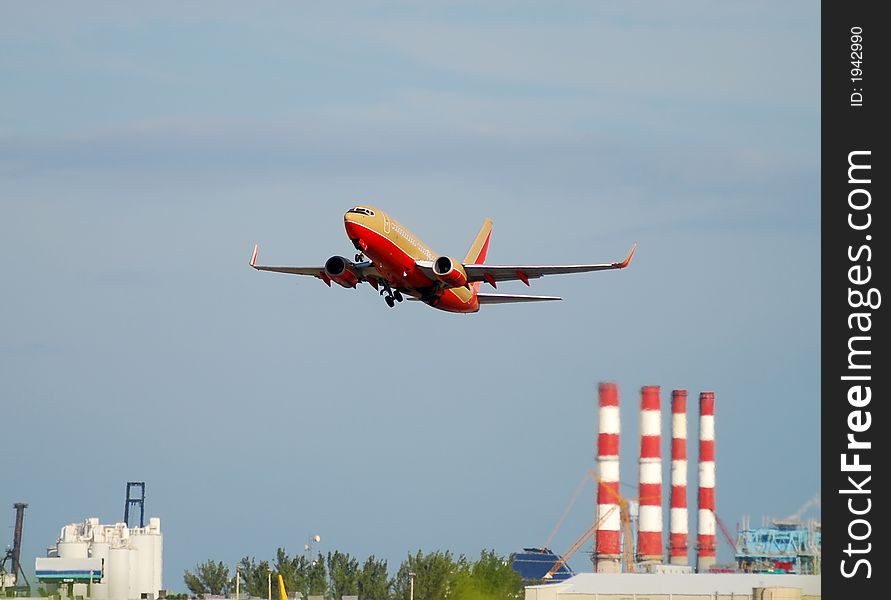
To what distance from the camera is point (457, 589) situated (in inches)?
4437

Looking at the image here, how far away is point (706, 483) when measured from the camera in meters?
166

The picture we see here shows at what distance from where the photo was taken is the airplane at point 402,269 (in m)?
68.8

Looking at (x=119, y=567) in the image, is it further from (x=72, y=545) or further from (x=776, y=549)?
(x=776, y=549)

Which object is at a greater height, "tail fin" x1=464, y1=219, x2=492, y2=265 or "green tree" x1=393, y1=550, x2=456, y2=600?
"tail fin" x1=464, y1=219, x2=492, y2=265

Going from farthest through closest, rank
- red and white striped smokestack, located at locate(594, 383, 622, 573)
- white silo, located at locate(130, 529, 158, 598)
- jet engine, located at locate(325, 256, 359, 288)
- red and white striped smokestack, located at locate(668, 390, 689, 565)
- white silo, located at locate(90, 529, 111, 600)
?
red and white striped smokestack, located at locate(668, 390, 689, 565)
red and white striped smokestack, located at locate(594, 383, 622, 573)
white silo, located at locate(130, 529, 158, 598)
white silo, located at locate(90, 529, 111, 600)
jet engine, located at locate(325, 256, 359, 288)

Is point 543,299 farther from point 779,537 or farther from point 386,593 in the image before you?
point 779,537

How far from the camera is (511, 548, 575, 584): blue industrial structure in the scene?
7040 inches

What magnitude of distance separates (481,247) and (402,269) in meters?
26.5

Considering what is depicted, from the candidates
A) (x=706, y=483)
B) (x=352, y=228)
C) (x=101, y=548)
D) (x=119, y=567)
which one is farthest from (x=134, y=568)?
(x=352, y=228)

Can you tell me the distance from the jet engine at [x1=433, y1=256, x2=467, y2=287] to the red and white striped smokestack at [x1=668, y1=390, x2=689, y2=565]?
315 feet

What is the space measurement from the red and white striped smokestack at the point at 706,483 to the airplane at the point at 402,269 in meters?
90.6

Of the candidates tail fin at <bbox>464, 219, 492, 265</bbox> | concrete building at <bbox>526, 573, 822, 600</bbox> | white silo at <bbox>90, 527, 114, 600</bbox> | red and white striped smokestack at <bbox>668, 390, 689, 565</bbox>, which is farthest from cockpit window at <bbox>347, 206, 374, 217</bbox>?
red and white striped smokestack at <bbox>668, 390, 689, 565</bbox>

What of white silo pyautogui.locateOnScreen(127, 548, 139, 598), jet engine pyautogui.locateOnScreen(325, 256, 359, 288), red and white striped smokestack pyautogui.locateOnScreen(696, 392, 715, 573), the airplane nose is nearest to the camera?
the airplane nose

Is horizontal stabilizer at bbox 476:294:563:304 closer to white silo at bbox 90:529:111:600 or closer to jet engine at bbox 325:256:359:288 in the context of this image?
jet engine at bbox 325:256:359:288
